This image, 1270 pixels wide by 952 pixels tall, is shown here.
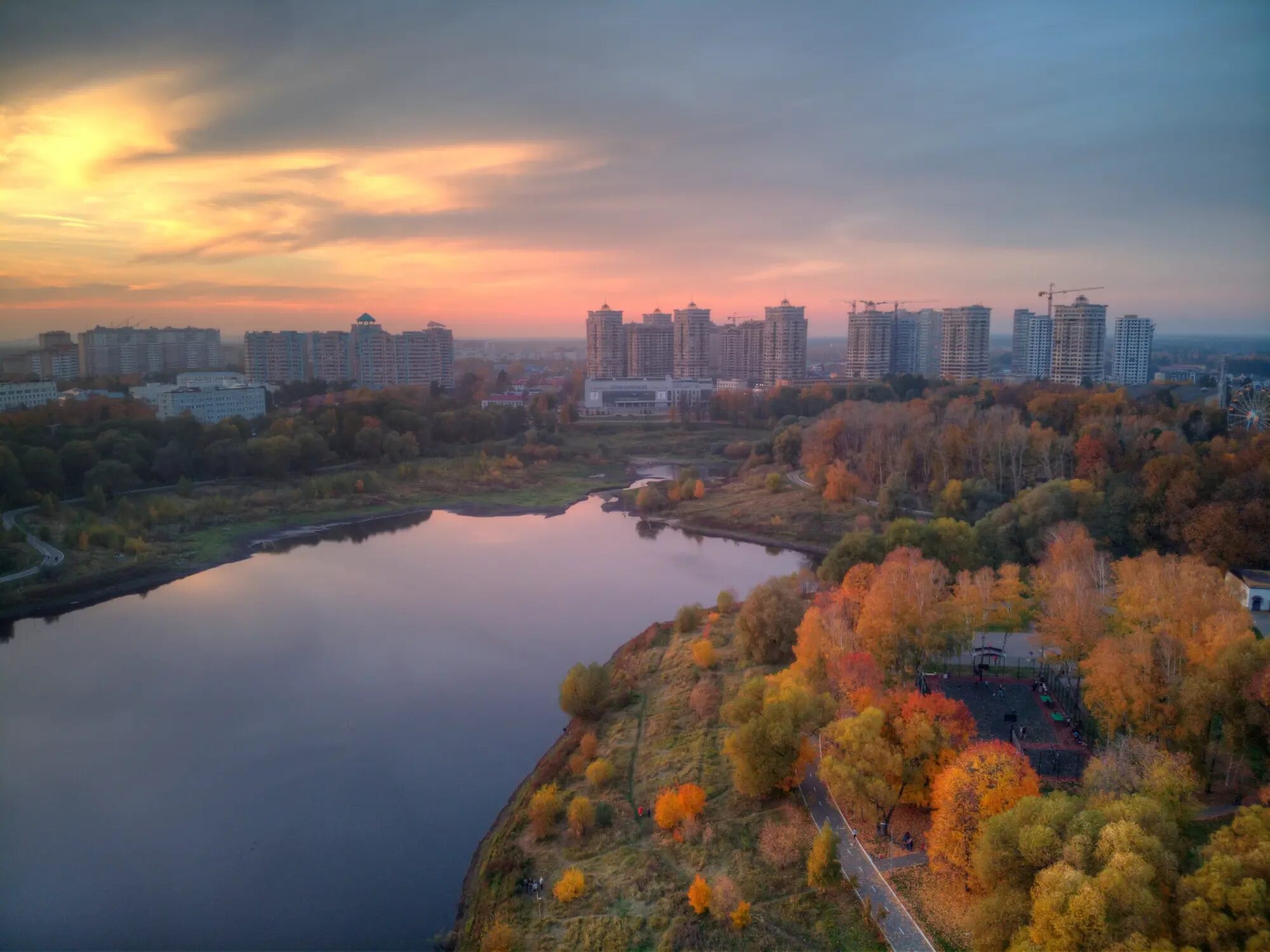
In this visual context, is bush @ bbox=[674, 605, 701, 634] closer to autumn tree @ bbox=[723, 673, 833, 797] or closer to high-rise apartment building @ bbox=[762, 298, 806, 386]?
autumn tree @ bbox=[723, 673, 833, 797]

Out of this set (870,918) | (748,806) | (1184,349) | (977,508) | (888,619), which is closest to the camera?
(870,918)

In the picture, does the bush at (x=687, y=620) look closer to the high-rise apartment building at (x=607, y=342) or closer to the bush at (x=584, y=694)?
the bush at (x=584, y=694)

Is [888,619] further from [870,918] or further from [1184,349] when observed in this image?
[1184,349]

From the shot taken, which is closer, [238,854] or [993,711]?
[238,854]

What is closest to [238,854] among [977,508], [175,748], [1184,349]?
[175,748]

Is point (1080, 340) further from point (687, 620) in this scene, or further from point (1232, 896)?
point (1232, 896)

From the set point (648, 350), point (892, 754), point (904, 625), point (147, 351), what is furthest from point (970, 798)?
point (147, 351)
